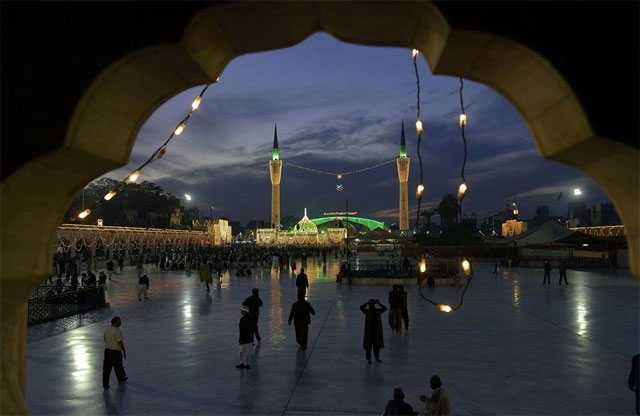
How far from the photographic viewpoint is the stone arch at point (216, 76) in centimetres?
226

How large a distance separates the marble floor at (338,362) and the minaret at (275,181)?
10221 centimetres

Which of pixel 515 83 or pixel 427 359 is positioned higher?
pixel 515 83

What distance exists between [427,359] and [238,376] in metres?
3.93

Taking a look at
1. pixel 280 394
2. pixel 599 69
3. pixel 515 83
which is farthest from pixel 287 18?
pixel 280 394

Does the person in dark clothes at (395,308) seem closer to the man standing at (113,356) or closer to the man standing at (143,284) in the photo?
the man standing at (113,356)

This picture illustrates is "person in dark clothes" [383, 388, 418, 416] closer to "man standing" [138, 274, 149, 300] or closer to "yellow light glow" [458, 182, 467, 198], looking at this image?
"yellow light glow" [458, 182, 467, 198]

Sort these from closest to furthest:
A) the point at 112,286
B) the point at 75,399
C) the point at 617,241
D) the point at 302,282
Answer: the point at 75,399 < the point at 302,282 < the point at 112,286 < the point at 617,241

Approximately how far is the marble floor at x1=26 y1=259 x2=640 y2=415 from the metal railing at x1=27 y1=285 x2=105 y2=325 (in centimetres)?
54

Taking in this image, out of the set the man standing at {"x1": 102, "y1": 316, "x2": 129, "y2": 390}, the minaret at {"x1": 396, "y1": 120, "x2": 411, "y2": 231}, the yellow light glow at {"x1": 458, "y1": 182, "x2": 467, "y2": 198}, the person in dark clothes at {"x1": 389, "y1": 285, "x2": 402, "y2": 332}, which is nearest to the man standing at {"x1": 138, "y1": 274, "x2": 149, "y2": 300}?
the man standing at {"x1": 102, "y1": 316, "x2": 129, "y2": 390}

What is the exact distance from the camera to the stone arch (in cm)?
226

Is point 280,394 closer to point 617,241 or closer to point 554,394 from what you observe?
point 554,394

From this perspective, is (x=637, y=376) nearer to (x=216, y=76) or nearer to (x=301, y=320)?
(x=301, y=320)

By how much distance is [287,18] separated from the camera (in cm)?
242

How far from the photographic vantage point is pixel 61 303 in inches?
572
